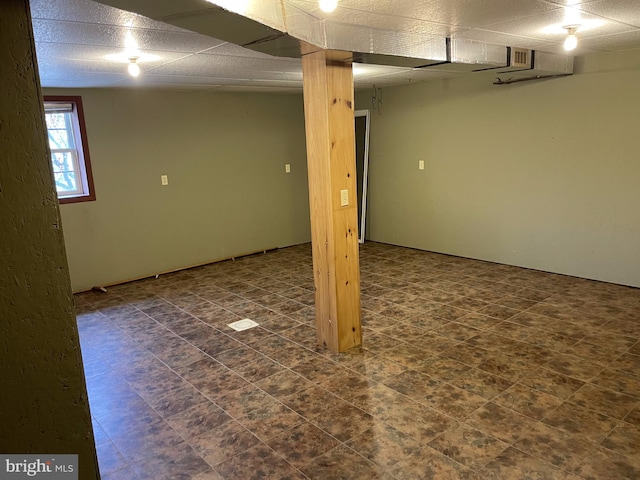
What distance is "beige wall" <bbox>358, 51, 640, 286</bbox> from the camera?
4.31 m

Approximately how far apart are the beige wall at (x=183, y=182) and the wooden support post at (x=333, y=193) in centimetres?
297

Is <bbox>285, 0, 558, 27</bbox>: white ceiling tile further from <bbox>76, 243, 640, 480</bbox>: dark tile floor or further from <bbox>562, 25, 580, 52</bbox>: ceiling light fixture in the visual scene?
<bbox>76, 243, 640, 480</bbox>: dark tile floor

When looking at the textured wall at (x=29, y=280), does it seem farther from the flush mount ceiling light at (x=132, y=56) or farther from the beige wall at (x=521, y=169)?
the beige wall at (x=521, y=169)

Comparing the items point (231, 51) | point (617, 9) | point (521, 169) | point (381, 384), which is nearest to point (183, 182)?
point (231, 51)

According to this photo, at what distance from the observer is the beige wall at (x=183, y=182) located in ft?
16.7

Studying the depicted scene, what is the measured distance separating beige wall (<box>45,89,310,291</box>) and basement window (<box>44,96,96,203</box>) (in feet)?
0.29

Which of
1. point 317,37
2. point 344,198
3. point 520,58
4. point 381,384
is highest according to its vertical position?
point 520,58

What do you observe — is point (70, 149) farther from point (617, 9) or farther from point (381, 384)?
point (617, 9)

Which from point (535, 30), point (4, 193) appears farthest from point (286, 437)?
point (535, 30)

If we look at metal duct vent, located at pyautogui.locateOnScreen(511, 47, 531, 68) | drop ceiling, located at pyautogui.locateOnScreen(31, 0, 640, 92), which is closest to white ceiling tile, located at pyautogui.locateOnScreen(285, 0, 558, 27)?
drop ceiling, located at pyautogui.locateOnScreen(31, 0, 640, 92)

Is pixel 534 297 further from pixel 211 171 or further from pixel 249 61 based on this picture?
pixel 211 171

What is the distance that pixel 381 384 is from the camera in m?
2.88

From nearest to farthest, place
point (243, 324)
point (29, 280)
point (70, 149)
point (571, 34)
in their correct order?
point (29, 280) < point (571, 34) < point (243, 324) < point (70, 149)

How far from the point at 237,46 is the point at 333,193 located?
3.82 ft
